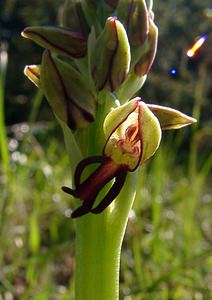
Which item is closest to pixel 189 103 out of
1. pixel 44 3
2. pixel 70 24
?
pixel 44 3

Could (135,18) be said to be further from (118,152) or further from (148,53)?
(118,152)

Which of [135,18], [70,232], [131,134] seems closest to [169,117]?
[131,134]

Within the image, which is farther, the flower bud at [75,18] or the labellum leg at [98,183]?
the flower bud at [75,18]

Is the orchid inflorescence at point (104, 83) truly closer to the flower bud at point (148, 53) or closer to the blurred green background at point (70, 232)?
the flower bud at point (148, 53)

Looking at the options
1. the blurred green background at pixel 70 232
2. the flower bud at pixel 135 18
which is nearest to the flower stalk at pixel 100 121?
the flower bud at pixel 135 18

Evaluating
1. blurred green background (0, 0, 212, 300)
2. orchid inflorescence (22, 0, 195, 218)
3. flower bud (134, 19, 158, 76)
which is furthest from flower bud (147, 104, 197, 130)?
blurred green background (0, 0, 212, 300)

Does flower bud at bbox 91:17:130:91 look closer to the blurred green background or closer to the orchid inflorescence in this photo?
the orchid inflorescence

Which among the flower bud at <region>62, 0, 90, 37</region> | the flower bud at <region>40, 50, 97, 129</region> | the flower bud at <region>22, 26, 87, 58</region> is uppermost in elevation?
the flower bud at <region>62, 0, 90, 37</region>
